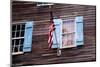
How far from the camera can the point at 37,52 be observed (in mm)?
2680

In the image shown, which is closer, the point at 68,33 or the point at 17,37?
the point at 17,37

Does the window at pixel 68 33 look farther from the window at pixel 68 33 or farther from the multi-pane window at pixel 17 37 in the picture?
the multi-pane window at pixel 17 37

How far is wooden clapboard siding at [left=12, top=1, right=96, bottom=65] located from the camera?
103 inches

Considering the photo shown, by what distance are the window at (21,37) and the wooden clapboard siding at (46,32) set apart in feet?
0.17

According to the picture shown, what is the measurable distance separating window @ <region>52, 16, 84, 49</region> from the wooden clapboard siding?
61mm

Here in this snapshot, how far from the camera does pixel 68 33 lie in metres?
2.78

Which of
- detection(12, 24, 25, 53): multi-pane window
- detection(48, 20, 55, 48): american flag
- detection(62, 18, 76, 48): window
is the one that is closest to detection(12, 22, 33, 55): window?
detection(12, 24, 25, 53): multi-pane window

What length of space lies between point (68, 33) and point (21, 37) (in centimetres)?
60

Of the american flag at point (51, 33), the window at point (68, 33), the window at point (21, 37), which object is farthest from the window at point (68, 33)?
the window at point (21, 37)

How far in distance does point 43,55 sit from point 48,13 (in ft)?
1.72

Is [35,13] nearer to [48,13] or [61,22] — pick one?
[48,13]

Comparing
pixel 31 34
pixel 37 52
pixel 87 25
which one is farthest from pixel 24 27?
pixel 87 25

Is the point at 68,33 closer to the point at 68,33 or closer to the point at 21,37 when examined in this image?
the point at 68,33

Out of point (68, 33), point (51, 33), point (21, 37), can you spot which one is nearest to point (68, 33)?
point (68, 33)
